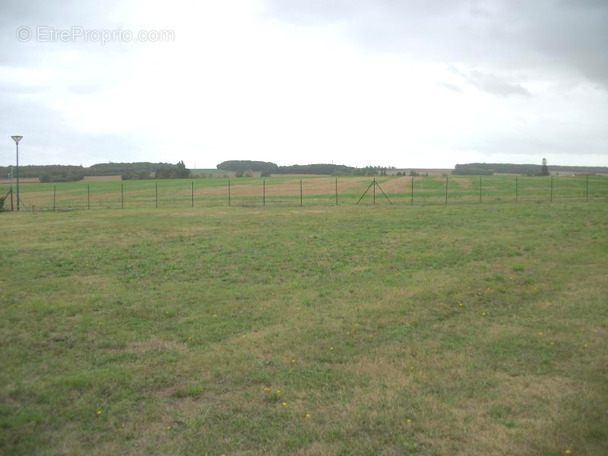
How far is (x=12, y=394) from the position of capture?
20.8 feet

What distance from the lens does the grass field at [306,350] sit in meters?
5.30

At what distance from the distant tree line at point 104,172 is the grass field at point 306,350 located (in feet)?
238

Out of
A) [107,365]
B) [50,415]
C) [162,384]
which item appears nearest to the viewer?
[50,415]

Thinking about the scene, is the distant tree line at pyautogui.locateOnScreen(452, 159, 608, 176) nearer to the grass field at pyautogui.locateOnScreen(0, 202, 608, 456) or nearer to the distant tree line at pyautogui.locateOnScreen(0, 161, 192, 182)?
the distant tree line at pyautogui.locateOnScreen(0, 161, 192, 182)

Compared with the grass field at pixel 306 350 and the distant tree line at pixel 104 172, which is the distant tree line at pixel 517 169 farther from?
the grass field at pixel 306 350

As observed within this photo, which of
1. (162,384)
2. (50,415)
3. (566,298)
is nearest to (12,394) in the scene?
(50,415)

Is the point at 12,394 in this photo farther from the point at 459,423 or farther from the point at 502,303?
the point at 502,303

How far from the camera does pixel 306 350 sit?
7.78m

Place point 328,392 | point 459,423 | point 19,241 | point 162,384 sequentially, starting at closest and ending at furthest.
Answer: point 459,423
point 328,392
point 162,384
point 19,241

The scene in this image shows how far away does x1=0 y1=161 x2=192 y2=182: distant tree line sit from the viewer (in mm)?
88188

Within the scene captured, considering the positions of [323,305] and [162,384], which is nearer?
[162,384]

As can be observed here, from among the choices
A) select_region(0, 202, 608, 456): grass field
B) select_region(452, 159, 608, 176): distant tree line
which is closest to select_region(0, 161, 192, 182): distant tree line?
select_region(452, 159, 608, 176): distant tree line

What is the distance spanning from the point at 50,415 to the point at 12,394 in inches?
35.2

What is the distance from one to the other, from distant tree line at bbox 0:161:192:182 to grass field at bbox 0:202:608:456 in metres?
72.5
